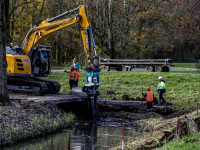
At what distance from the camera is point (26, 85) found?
1811cm

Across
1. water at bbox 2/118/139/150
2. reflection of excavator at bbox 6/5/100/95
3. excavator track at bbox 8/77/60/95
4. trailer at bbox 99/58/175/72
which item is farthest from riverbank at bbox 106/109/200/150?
trailer at bbox 99/58/175/72

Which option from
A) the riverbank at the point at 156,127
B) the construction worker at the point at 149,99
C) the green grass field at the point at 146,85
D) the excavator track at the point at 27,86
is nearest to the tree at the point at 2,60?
the excavator track at the point at 27,86

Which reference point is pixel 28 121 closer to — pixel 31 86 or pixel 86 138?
pixel 86 138

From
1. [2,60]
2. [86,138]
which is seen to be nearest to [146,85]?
[86,138]

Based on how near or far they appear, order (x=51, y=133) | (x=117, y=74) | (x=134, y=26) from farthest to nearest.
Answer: (x=134, y=26) < (x=117, y=74) < (x=51, y=133)

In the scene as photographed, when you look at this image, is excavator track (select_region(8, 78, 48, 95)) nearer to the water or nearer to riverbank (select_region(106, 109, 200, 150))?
the water

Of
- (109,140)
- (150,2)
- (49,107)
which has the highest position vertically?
(150,2)

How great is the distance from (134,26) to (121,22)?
3505mm

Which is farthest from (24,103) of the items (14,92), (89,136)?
(14,92)

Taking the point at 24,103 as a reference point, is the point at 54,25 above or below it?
above

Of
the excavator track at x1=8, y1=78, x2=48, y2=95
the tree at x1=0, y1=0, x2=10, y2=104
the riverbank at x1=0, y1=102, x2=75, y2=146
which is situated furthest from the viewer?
the excavator track at x1=8, y1=78, x2=48, y2=95

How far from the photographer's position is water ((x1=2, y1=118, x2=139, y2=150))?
35.0ft

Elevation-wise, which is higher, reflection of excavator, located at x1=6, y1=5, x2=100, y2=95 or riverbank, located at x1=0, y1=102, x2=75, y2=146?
reflection of excavator, located at x1=6, y1=5, x2=100, y2=95

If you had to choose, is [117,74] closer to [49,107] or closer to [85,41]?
[85,41]
